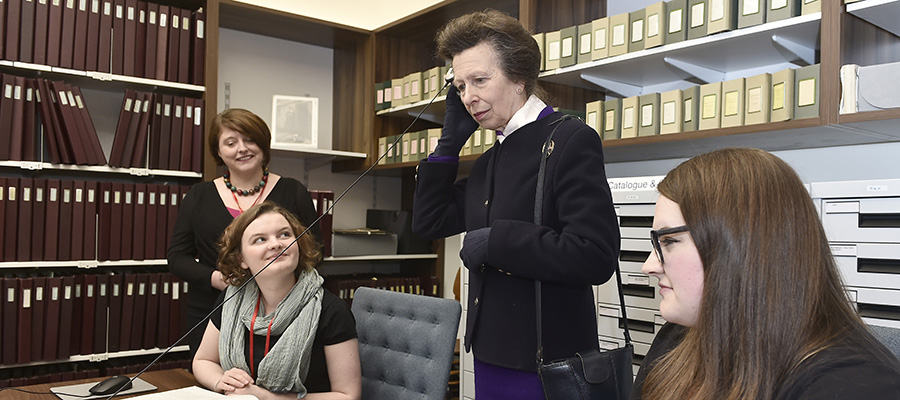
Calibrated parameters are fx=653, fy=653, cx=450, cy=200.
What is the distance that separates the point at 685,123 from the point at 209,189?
5.86 ft

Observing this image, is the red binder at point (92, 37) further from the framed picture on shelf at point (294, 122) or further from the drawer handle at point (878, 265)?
the drawer handle at point (878, 265)

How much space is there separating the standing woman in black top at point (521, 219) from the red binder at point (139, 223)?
6.96 feet

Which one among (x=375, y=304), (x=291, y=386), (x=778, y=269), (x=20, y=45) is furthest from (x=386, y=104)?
(x=778, y=269)

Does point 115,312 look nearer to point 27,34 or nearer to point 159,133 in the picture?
point 159,133

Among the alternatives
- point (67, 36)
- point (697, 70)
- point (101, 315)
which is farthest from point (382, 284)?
point (697, 70)

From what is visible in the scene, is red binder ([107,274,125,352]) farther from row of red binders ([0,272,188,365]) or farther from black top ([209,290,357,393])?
black top ([209,290,357,393])

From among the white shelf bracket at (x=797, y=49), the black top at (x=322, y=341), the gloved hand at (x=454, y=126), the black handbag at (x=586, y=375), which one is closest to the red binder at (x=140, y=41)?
the black top at (x=322, y=341)

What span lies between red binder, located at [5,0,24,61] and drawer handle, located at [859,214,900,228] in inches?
126

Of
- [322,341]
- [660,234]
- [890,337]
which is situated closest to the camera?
[660,234]

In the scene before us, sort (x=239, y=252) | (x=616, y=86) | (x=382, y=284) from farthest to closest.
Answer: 1. (x=382, y=284)
2. (x=616, y=86)
3. (x=239, y=252)

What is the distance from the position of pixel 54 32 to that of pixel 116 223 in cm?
88

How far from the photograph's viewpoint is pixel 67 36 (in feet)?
9.52

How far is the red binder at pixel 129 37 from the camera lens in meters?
3.03

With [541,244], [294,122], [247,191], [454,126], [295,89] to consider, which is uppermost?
[295,89]
